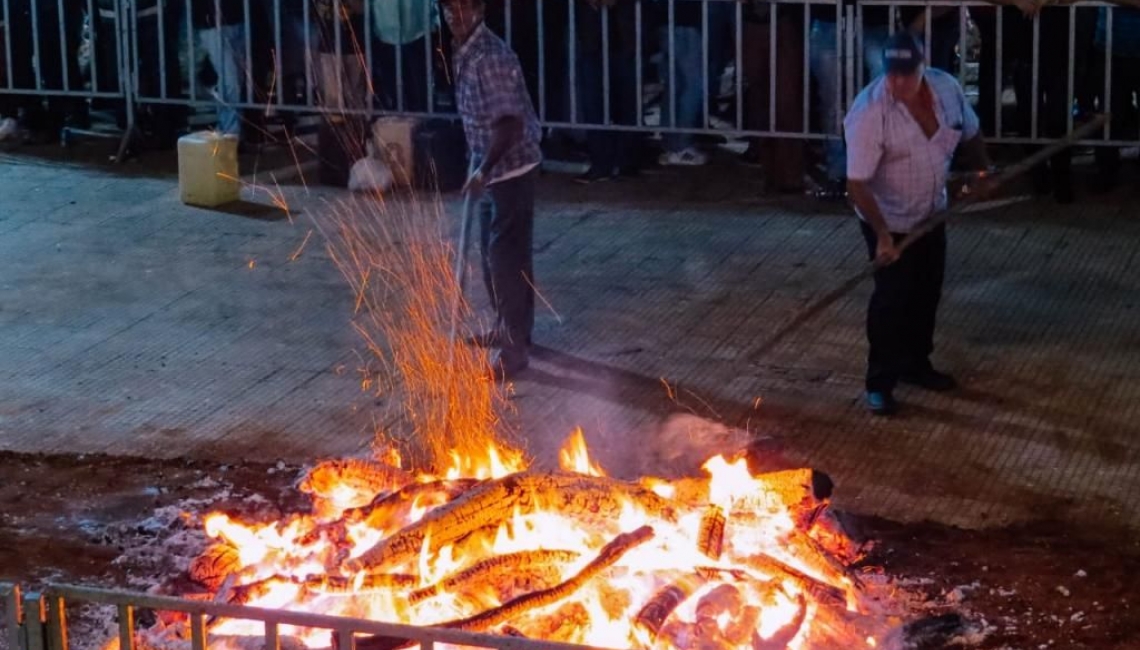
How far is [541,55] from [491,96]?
449 cm

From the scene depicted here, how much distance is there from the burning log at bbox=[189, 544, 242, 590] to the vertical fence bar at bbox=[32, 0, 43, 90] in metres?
9.16

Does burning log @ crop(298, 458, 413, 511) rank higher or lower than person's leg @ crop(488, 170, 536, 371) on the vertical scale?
lower

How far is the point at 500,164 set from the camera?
9.02m

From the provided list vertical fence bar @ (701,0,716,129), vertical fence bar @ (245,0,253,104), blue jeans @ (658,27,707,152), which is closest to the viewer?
vertical fence bar @ (701,0,716,129)

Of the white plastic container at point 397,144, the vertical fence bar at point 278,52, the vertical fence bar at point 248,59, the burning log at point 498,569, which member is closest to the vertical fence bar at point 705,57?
the white plastic container at point 397,144

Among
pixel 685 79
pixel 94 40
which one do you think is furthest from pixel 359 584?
A: pixel 94 40

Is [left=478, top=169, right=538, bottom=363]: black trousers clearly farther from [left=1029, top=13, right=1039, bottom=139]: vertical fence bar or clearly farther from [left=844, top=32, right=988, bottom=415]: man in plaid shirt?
[left=1029, top=13, right=1039, bottom=139]: vertical fence bar

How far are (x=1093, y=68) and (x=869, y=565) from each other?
692 centimetres

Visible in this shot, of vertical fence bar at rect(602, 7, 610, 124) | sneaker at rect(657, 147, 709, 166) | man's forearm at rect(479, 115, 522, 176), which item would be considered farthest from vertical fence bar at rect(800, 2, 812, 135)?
man's forearm at rect(479, 115, 522, 176)

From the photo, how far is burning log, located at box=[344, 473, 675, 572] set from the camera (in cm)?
618

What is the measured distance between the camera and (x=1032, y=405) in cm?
863

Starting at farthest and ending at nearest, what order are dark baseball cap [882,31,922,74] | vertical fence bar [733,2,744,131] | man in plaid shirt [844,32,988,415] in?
vertical fence bar [733,2,744,131] < man in plaid shirt [844,32,988,415] < dark baseball cap [882,31,922,74]

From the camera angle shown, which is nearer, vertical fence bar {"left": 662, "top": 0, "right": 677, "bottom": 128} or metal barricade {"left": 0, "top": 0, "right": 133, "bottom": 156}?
vertical fence bar {"left": 662, "top": 0, "right": 677, "bottom": 128}

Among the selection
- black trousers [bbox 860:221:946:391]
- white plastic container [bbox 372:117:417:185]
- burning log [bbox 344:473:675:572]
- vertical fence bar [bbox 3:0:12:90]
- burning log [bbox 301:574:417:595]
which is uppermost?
vertical fence bar [bbox 3:0:12:90]
